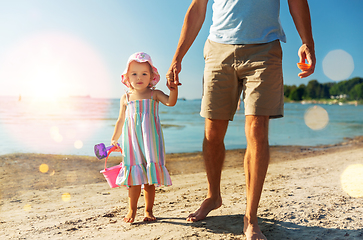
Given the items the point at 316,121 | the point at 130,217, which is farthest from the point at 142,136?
the point at 316,121

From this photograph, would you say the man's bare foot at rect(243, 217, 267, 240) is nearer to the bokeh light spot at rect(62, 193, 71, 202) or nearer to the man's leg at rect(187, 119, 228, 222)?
the man's leg at rect(187, 119, 228, 222)

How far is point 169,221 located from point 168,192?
1117 mm

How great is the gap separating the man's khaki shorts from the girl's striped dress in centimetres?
51

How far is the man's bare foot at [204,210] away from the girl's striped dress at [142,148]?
0.35m

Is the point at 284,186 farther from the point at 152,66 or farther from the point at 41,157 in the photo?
the point at 41,157

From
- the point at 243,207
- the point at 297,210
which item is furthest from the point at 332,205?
the point at 243,207

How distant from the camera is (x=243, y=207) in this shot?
9.14 ft

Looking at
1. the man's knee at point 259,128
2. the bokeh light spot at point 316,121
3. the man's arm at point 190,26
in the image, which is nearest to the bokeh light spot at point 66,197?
the man's arm at point 190,26

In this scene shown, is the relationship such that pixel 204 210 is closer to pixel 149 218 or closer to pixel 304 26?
pixel 149 218

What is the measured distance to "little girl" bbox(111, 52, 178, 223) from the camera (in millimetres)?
2537

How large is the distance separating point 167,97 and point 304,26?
4.22 ft

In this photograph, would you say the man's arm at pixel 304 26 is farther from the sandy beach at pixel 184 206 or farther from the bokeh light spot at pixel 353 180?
the bokeh light spot at pixel 353 180

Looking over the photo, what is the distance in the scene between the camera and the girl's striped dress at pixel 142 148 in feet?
8.29

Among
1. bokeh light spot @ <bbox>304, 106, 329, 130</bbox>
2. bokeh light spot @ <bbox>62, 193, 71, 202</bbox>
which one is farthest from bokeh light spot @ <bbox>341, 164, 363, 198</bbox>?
bokeh light spot @ <bbox>304, 106, 329, 130</bbox>
